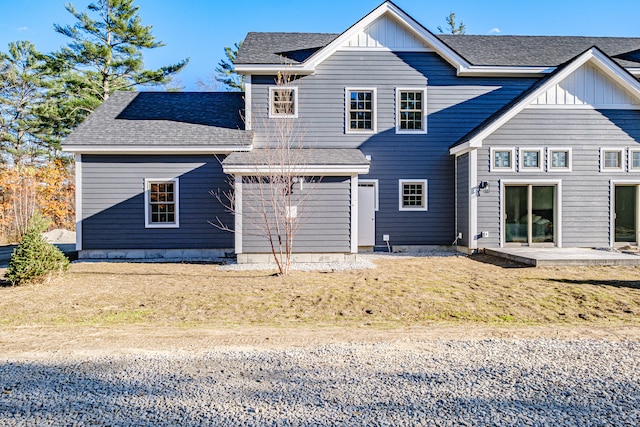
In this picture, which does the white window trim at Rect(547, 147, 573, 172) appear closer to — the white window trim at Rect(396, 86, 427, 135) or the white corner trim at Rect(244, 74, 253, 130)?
the white window trim at Rect(396, 86, 427, 135)

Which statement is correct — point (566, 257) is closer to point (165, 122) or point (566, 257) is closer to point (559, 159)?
point (559, 159)

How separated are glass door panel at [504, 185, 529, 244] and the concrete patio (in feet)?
3.11

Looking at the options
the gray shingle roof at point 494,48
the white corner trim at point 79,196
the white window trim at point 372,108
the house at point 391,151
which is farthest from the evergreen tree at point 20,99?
the white window trim at point 372,108

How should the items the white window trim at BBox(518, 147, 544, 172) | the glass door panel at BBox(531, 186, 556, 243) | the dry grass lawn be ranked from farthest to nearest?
the glass door panel at BBox(531, 186, 556, 243) → the white window trim at BBox(518, 147, 544, 172) → the dry grass lawn

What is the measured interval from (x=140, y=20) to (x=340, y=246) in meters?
23.0

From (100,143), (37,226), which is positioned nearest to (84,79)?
(100,143)

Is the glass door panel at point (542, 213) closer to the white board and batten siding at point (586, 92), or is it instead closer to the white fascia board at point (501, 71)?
the white board and batten siding at point (586, 92)

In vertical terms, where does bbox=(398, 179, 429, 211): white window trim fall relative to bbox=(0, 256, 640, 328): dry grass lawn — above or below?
above

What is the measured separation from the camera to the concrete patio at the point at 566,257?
1001 centimetres

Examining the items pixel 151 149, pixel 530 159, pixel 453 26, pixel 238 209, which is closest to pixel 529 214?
pixel 530 159

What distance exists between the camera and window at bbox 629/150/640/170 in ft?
41.0

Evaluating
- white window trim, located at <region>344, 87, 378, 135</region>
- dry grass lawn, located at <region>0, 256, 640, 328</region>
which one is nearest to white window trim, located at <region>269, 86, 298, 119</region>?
white window trim, located at <region>344, 87, 378, 135</region>

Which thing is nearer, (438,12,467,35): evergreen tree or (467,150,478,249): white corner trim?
(467,150,478,249): white corner trim

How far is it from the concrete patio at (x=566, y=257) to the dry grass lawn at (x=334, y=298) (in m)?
0.38
